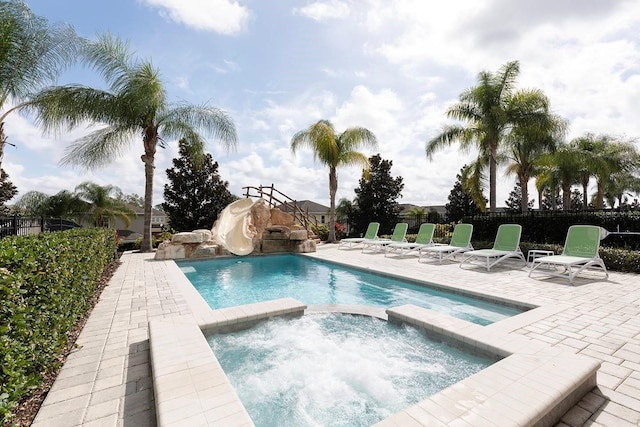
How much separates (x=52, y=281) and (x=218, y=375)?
6.88 feet

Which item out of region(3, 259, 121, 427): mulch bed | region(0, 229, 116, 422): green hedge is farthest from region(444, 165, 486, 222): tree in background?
region(0, 229, 116, 422): green hedge

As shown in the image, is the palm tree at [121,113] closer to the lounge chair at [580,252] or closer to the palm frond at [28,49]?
the palm frond at [28,49]

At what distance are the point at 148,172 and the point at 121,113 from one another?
8.24 ft

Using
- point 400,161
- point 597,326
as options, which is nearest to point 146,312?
point 597,326

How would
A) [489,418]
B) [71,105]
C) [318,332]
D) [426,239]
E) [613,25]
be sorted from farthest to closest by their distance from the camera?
[426,239] → [71,105] → [613,25] → [318,332] → [489,418]

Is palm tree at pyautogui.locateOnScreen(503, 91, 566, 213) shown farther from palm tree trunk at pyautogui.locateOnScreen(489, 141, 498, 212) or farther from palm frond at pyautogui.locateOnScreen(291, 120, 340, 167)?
palm frond at pyautogui.locateOnScreen(291, 120, 340, 167)

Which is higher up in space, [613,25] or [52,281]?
[613,25]

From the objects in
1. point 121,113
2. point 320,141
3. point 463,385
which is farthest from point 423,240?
point 121,113

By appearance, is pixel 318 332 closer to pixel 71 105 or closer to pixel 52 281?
pixel 52 281

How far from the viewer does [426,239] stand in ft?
39.5

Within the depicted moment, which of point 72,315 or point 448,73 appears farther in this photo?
point 448,73

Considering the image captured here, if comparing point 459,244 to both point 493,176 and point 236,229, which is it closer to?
point 493,176

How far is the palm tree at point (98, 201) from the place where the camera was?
81.8 ft

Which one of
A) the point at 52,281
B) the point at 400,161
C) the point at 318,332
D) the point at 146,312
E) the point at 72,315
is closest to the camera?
the point at 52,281
